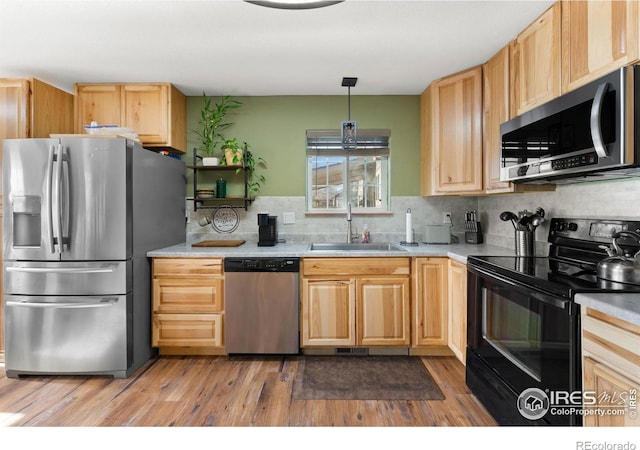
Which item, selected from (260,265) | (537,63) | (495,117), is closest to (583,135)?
(537,63)

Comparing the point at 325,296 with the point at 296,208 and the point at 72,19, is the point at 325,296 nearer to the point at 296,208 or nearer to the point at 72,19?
the point at 296,208

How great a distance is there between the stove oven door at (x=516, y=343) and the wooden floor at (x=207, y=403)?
24 cm

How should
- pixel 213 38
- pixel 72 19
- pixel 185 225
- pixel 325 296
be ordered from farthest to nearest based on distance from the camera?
pixel 185 225 < pixel 325 296 < pixel 213 38 < pixel 72 19

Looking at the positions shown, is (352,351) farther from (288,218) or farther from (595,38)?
(595,38)

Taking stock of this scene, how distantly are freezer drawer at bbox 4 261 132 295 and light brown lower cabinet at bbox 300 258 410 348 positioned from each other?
135cm

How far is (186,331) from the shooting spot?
2.97 m

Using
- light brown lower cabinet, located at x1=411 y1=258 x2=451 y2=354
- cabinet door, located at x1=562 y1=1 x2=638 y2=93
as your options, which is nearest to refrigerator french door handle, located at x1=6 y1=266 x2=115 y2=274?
light brown lower cabinet, located at x1=411 y1=258 x2=451 y2=354

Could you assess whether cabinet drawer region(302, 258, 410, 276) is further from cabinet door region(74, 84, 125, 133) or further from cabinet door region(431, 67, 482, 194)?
cabinet door region(74, 84, 125, 133)

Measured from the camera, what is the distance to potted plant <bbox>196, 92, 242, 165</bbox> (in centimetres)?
352

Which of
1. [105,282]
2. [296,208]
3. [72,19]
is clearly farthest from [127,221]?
[296,208]

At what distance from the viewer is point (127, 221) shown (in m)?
2.68

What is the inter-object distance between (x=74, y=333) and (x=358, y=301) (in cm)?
205

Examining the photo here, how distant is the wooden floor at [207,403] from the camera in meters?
2.13

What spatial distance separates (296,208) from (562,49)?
2.38m
